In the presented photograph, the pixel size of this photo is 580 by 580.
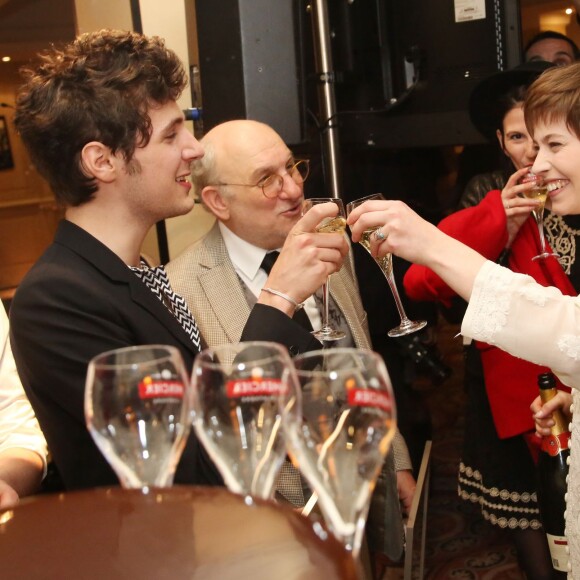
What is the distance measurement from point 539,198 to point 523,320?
0.78 meters

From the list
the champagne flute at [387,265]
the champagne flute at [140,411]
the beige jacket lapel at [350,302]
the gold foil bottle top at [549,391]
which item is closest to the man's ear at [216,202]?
the beige jacket lapel at [350,302]

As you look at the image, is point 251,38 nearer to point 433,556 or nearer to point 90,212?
point 90,212

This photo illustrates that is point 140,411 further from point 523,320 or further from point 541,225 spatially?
point 541,225

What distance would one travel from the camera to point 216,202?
2.50 meters

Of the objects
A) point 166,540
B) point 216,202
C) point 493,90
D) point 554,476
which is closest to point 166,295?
point 216,202

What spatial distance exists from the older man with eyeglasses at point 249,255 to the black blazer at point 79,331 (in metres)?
0.61

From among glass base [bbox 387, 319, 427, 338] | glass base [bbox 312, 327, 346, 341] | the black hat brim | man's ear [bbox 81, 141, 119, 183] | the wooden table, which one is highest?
the black hat brim

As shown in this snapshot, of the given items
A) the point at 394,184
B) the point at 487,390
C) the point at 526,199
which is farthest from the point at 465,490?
the point at 394,184

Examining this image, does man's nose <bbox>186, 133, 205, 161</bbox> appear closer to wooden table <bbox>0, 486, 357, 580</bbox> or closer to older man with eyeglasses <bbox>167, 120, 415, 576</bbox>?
older man with eyeglasses <bbox>167, 120, 415, 576</bbox>

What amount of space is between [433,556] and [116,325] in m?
2.29

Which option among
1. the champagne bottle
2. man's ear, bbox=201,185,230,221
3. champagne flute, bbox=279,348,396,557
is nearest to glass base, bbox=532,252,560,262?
the champagne bottle

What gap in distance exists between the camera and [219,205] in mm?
A: 2490

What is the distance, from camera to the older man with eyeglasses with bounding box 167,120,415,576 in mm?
2244

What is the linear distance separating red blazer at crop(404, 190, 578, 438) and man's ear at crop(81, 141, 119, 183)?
1114 millimetres
